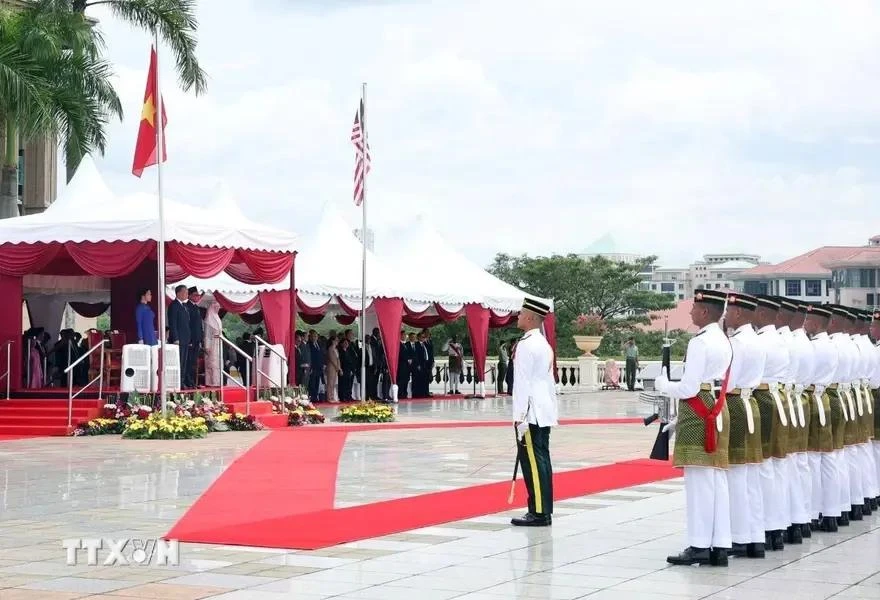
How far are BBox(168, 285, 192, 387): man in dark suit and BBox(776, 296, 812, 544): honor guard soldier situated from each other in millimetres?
13614

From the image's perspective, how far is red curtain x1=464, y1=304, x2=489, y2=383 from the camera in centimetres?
3528

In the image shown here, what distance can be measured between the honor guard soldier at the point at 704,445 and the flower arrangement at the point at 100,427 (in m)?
13.6

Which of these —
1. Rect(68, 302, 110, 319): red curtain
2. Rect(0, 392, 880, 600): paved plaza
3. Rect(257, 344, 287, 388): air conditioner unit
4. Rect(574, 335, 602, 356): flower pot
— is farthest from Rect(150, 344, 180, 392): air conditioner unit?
Rect(574, 335, 602, 356): flower pot

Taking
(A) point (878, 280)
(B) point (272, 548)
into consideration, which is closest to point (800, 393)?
(B) point (272, 548)

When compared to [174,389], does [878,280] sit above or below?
above

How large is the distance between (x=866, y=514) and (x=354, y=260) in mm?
22336

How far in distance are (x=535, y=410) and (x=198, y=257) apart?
12870 millimetres

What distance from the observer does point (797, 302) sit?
433 inches

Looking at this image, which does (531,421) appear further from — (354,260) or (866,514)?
(354,260)

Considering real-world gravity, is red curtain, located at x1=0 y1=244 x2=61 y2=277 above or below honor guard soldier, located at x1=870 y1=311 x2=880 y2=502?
above

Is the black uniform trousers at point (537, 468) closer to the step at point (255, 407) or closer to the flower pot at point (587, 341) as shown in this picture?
the step at point (255, 407)

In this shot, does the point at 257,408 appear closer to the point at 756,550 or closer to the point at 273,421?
the point at 273,421

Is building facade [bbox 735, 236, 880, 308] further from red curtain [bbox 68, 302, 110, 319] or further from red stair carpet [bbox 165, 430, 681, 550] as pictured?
red stair carpet [bbox 165, 430, 681, 550]

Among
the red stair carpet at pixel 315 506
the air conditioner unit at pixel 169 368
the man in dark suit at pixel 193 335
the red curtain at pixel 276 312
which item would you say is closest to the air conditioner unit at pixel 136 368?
the air conditioner unit at pixel 169 368
